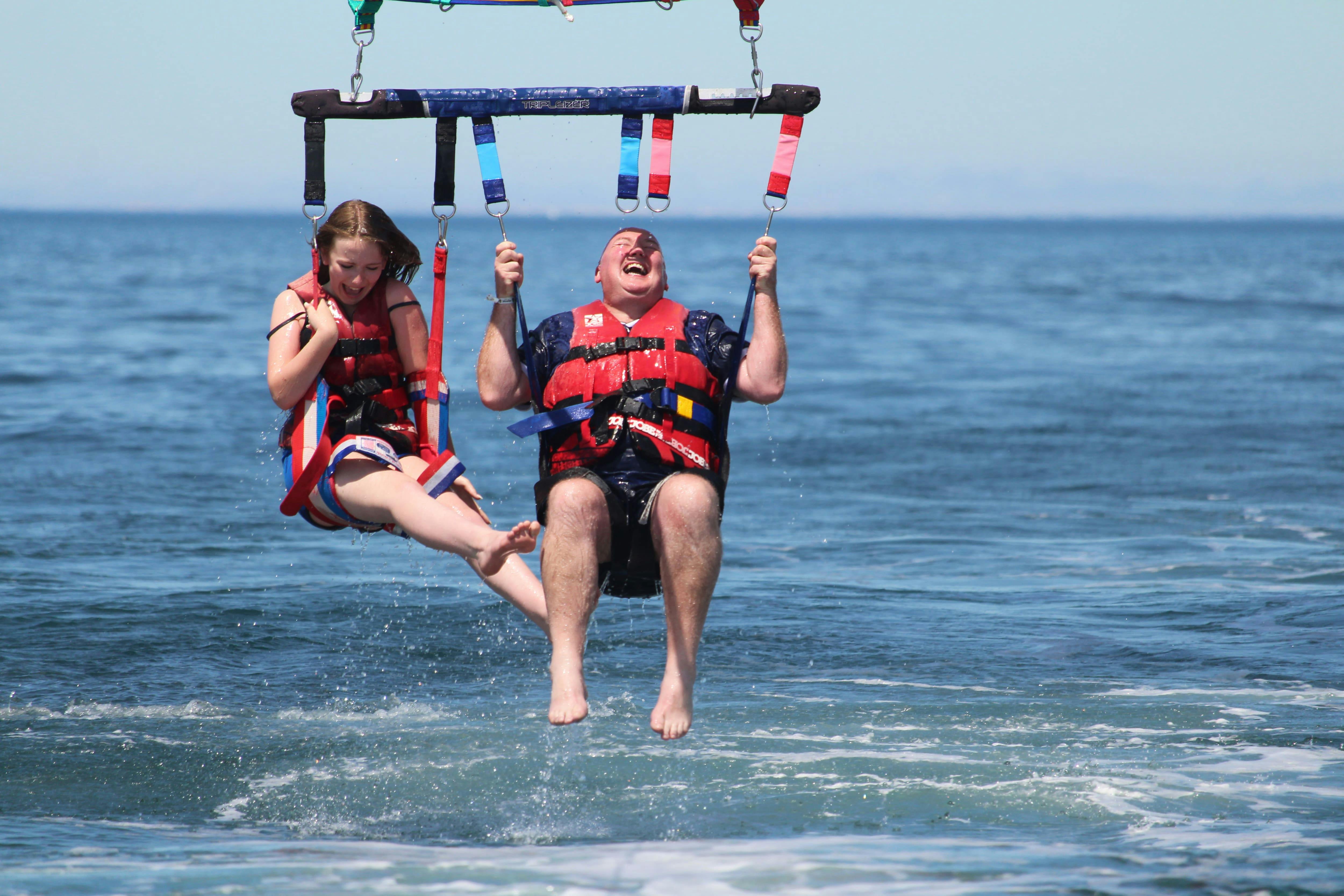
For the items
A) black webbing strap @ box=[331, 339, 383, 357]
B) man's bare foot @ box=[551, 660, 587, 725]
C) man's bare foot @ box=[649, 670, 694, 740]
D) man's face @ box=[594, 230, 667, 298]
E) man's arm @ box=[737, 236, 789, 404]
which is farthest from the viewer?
black webbing strap @ box=[331, 339, 383, 357]

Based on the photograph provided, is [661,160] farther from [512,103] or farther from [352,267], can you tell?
[352,267]

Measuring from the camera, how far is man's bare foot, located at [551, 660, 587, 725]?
16.1 feet

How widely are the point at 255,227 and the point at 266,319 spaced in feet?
535

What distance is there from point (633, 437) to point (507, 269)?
0.80 meters

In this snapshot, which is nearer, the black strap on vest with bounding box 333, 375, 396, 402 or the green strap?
the green strap

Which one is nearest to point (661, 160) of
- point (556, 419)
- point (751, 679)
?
point (556, 419)

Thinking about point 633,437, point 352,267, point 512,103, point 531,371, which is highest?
point 512,103

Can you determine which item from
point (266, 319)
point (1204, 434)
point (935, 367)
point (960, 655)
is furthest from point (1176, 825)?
point (266, 319)

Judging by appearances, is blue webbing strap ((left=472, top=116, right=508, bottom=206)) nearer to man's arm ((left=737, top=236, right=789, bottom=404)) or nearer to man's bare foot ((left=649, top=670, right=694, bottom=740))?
man's arm ((left=737, top=236, right=789, bottom=404))

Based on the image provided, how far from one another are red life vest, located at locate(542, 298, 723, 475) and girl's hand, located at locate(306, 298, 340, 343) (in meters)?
0.88

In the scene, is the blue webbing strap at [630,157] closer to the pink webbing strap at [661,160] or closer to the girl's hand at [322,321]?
the pink webbing strap at [661,160]

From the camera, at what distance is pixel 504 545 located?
4906 millimetres

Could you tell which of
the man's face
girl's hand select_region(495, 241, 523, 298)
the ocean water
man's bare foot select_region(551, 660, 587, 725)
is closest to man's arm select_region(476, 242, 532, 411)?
girl's hand select_region(495, 241, 523, 298)

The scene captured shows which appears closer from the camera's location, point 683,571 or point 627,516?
point 683,571
